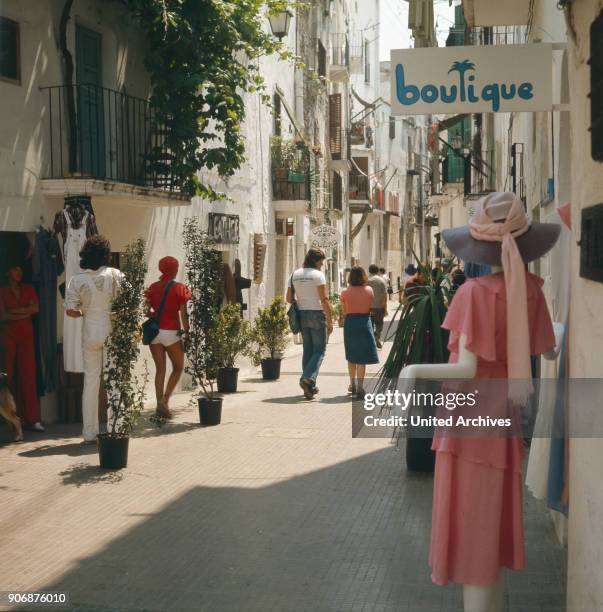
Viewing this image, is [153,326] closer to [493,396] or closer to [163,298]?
[163,298]

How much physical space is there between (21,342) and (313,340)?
4.17 meters

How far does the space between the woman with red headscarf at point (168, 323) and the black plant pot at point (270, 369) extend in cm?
460

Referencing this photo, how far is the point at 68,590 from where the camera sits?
5535 mm

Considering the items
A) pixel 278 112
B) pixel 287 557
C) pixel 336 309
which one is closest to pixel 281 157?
pixel 278 112

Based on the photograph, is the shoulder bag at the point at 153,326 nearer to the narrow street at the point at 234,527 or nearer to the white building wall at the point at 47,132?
the narrow street at the point at 234,527

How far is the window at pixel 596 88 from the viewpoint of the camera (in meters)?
4.10

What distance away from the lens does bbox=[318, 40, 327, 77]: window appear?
102ft

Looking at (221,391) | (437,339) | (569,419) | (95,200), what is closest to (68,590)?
(569,419)

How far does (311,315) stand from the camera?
13672 millimetres

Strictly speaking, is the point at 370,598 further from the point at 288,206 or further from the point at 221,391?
the point at 288,206

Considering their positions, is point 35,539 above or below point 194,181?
below

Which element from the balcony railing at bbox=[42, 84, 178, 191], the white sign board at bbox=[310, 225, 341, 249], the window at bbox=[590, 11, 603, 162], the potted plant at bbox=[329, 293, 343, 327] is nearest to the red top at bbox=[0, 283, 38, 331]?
the balcony railing at bbox=[42, 84, 178, 191]

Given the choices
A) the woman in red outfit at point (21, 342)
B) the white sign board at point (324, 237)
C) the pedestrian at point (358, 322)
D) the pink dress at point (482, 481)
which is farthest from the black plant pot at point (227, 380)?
the white sign board at point (324, 237)

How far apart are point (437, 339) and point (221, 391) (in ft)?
23.7
